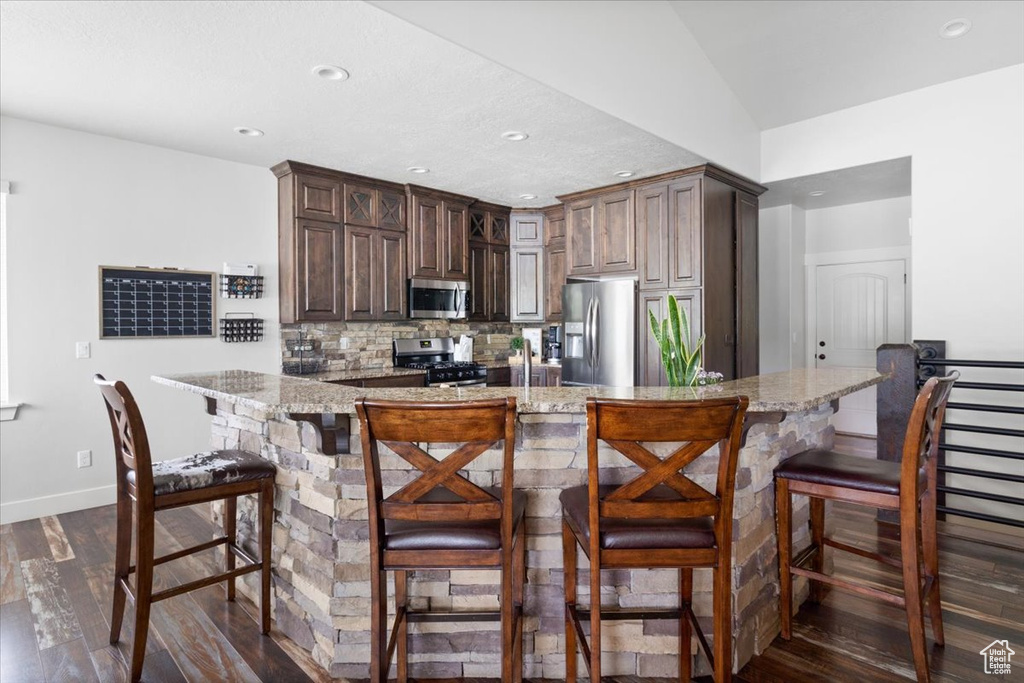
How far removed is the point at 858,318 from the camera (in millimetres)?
5902

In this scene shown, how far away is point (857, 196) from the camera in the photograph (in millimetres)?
5445

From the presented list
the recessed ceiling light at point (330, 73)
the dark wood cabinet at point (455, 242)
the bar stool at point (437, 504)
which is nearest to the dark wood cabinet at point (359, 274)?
the dark wood cabinet at point (455, 242)

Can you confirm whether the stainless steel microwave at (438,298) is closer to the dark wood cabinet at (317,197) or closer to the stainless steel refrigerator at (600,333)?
the dark wood cabinet at (317,197)

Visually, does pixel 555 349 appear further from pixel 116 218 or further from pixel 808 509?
pixel 116 218

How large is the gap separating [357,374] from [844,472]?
138 inches

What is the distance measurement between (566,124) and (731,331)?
95.9 inches

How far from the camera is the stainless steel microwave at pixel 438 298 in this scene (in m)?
5.07

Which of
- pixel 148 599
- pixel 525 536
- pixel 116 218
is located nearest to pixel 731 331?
pixel 525 536

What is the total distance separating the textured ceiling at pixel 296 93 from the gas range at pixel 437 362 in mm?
1723

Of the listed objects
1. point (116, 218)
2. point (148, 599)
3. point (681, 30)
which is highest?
point (681, 30)

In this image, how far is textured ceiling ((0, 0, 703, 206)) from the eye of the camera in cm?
238

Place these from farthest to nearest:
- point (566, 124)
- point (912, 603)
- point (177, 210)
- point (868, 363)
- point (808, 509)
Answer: point (868, 363) < point (177, 210) < point (566, 124) < point (808, 509) < point (912, 603)

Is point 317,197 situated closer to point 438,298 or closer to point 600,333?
point 438,298

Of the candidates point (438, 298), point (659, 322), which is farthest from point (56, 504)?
point (659, 322)
